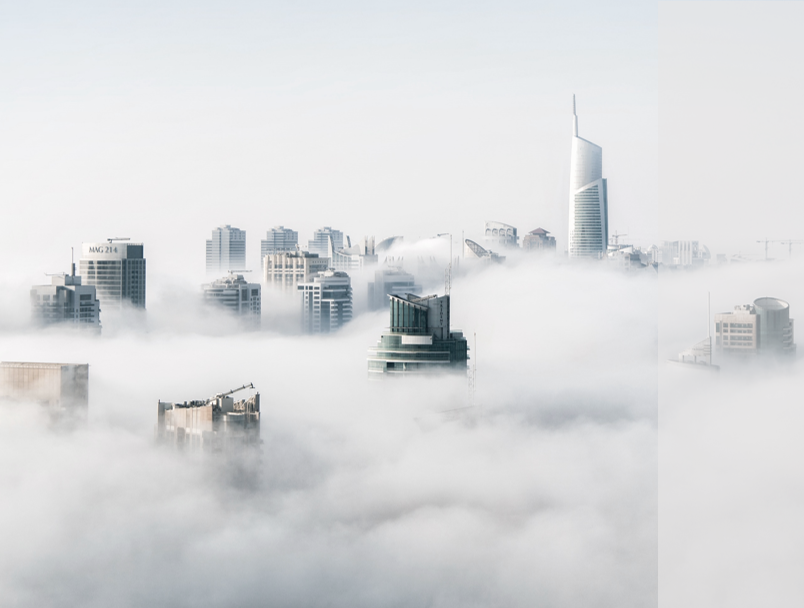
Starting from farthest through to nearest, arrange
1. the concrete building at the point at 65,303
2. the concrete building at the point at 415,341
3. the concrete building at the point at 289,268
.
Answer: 1. the concrete building at the point at 289,268
2. the concrete building at the point at 65,303
3. the concrete building at the point at 415,341

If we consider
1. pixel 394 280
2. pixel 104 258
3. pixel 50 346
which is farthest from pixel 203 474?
pixel 394 280

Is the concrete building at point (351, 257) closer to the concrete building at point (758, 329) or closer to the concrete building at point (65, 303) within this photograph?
the concrete building at point (65, 303)

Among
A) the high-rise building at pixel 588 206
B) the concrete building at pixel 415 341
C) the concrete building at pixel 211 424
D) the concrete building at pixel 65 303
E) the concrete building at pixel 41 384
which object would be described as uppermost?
the high-rise building at pixel 588 206

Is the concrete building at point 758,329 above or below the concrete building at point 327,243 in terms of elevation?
below

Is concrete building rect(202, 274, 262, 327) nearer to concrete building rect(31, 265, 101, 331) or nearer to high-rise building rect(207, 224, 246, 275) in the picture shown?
high-rise building rect(207, 224, 246, 275)

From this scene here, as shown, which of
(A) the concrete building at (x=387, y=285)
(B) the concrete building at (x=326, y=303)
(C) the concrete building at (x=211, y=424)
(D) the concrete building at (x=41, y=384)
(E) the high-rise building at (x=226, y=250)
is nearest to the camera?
(C) the concrete building at (x=211, y=424)

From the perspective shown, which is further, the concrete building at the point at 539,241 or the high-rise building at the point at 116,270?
the concrete building at the point at 539,241

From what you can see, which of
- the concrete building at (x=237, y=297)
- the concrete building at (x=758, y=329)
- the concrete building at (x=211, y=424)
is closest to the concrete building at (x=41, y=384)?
the concrete building at (x=211, y=424)
